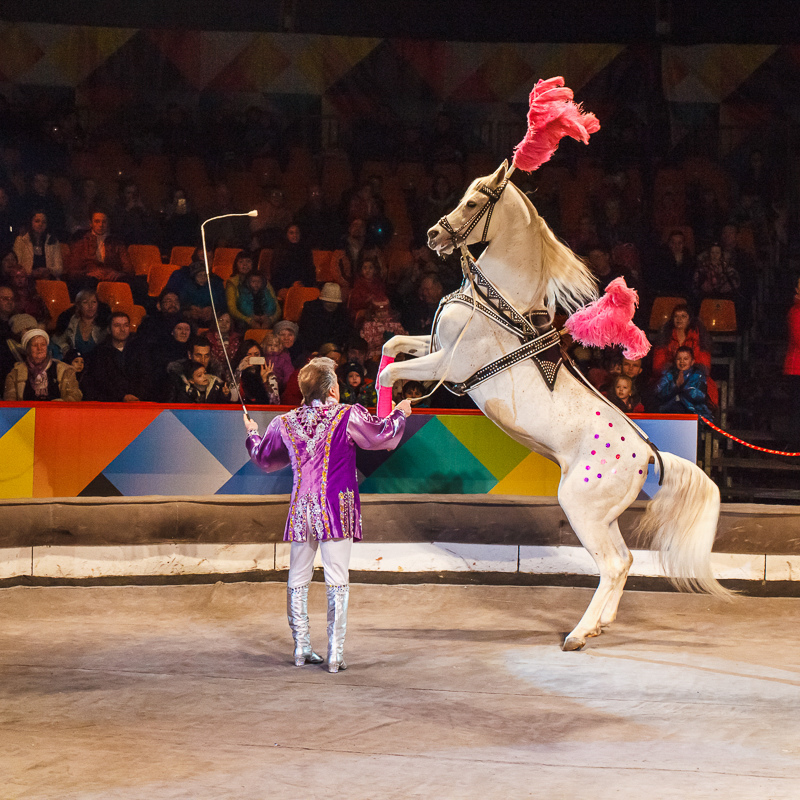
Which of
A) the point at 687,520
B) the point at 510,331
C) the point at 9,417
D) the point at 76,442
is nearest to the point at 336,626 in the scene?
the point at 510,331

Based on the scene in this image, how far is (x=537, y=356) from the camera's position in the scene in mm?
4914

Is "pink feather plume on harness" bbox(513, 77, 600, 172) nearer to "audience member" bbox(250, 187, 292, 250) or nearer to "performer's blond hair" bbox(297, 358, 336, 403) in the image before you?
"performer's blond hair" bbox(297, 358, 336, 403)

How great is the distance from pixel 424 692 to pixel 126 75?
7.82m

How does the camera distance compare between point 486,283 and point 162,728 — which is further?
point 486,283

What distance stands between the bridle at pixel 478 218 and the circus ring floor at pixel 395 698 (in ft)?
6.70

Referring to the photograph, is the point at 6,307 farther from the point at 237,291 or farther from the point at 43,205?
the point at 237,291

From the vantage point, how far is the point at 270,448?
4.36 metres

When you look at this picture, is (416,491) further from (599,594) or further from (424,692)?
(424,692)

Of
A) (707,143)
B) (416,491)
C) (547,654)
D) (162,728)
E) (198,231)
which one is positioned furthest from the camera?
(707,143)

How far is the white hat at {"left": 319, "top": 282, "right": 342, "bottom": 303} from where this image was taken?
317 inches

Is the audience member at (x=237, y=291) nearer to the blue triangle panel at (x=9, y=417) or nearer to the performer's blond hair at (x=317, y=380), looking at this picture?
the blue triangle panel at (x=9, y=417)

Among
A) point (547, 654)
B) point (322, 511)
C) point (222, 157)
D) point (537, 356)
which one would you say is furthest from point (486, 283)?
point (222, 157)

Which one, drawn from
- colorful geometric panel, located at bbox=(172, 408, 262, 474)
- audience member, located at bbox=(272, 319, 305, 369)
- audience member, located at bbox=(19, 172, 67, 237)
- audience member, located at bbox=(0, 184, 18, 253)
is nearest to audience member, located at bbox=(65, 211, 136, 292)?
audience member, located at bbox=(19, 172, 67, 237)

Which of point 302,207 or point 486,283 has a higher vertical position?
point 302,207
